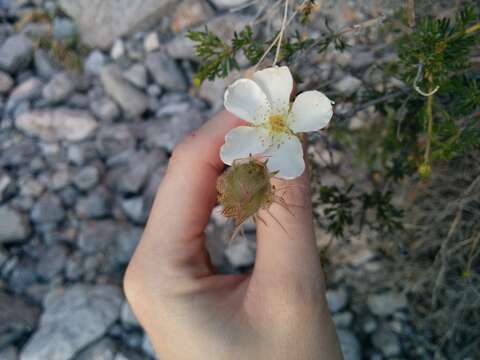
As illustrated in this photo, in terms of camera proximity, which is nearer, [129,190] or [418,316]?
[418,316]

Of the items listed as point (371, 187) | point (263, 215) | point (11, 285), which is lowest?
point (11, 285)

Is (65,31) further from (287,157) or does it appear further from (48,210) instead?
(287,157)

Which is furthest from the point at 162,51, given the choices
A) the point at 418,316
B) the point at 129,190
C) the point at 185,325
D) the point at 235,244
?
the point at 185,325

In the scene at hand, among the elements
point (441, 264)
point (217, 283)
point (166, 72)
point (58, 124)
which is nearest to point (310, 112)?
point (217, 283)

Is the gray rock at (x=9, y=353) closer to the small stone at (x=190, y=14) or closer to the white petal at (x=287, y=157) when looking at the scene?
the white petal at (x=287, y=157)

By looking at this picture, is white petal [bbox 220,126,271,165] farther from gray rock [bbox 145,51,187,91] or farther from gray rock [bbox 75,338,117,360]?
gray rock [bbox 145,51,187,91]

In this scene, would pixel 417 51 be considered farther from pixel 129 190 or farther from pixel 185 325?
pixel 129 190

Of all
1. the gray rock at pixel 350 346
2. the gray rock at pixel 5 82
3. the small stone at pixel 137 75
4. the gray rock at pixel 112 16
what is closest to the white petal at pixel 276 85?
the gray rock at pixel 350 346
